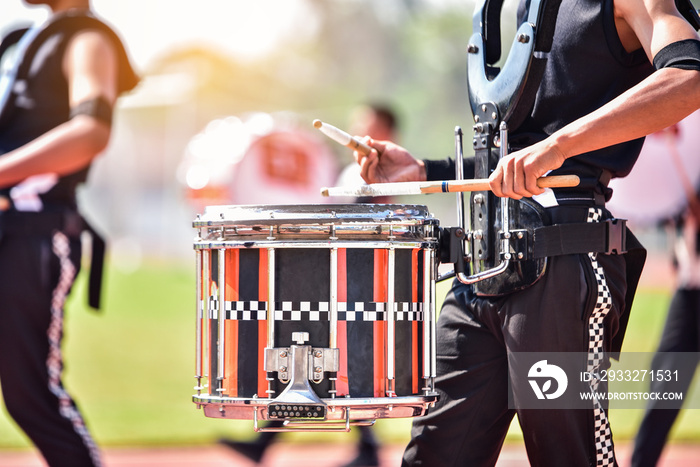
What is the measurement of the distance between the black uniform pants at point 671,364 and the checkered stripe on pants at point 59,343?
8.55 feet

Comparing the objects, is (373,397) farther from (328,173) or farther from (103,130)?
(328,173)

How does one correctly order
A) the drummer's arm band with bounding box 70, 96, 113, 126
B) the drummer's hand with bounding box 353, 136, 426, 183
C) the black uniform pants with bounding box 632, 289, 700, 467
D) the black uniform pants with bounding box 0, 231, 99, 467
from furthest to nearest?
the black uniform pants with bounding box 632, 289, 700, 467 → the drummer's arm band with bounding box 70, 96, 113, 126 → the black uniform pants with bounding box 0, 231, 99, 467 → the drummer's hand with bounding box 353, 136, 426, 183

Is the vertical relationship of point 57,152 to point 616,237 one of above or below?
above

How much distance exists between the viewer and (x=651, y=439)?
15.5 feet

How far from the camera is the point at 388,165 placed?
3.07m

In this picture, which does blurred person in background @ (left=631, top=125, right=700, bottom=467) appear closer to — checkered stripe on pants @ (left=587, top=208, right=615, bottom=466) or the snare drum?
checkered stripe on pants @ (left=587, top=208, right=615, bottom=466)

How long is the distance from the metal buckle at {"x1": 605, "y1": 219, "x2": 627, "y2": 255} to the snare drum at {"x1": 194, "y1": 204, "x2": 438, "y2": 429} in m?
0.49

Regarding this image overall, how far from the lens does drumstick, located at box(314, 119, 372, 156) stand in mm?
2813

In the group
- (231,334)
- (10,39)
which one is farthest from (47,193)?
(231,334)

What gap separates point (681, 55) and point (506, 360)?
3.21ft

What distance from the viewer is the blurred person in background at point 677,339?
15.5 ft

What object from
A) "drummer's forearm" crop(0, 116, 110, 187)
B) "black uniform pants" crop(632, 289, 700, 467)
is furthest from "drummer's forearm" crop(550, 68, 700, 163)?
"black uniform pants" crop(632, 289, 700, 467)

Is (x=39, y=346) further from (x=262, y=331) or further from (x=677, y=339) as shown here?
(x=677, y=339)

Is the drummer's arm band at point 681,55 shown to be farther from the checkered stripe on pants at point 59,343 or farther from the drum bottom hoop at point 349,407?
the checkered stripe on pants at point 59,343
